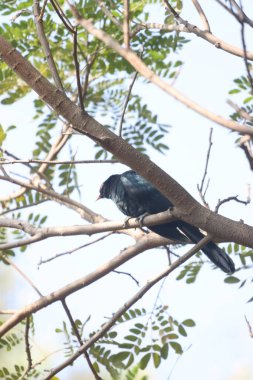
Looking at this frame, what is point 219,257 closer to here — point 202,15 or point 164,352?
point 164,352

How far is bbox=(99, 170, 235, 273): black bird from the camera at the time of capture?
170 inches

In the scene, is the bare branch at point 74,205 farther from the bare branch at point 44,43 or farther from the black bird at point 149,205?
the bare branch at point 44,43

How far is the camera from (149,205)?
506 cm

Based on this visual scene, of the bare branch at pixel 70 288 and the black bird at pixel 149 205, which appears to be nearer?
the bare branch at pixel 70 288

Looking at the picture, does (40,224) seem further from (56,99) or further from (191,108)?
(191,108)

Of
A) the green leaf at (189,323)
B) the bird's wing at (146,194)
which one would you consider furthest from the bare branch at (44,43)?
the bird's wing at (146,194)

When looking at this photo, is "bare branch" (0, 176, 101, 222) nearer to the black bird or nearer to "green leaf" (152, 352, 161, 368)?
the black bird

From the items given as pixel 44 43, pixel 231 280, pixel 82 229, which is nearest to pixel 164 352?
pixel 231 280

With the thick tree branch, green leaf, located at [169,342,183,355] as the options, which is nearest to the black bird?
green leaf, located at [169,342,183,355]

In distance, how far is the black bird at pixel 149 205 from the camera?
431 centimetres

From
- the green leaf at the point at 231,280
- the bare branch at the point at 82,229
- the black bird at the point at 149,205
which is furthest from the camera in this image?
the black bird at the point at 149,205

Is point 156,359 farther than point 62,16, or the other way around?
point 156,359

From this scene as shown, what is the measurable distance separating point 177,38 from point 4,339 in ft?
7.27

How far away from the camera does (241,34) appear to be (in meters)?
2.32
